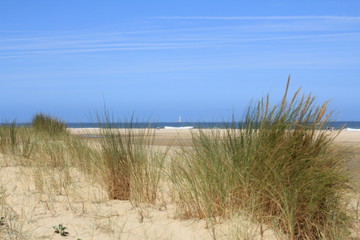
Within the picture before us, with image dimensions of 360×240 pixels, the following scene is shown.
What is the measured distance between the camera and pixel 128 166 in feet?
16.7

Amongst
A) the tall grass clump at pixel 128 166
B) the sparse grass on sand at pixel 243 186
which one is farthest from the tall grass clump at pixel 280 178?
the tall grass clump at pixel 128 166

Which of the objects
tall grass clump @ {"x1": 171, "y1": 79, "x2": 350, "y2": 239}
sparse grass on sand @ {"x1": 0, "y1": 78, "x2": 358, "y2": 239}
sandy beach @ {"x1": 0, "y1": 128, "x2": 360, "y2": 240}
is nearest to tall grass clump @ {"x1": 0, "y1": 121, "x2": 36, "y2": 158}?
sandy beach @ {"x1": 0, "y1": 128, "x2": 360, "y2": 240}

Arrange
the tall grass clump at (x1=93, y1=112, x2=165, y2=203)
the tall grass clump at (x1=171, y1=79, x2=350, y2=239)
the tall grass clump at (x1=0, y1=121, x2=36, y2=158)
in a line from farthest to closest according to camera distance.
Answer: the tall grass clump at (x1=0, y1=121, x2=36, y2=158)
the tall grass clump at (x1=93, y1=112, x2=165, y2=203)
the tall grass clump at (x1=171, y1=79, x2=350, y2=239)

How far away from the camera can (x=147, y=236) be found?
404cm

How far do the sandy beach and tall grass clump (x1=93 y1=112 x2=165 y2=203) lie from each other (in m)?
0.12

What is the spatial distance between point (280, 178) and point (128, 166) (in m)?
1.78

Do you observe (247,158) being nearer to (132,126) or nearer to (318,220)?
(318,220)

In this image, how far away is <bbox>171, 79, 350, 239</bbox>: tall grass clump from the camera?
3895 millimetres

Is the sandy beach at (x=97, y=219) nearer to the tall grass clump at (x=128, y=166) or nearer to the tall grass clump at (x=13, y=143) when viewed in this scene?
the tall grass clump at (x=128, y=166)

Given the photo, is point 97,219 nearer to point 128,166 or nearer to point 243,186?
point 128,166

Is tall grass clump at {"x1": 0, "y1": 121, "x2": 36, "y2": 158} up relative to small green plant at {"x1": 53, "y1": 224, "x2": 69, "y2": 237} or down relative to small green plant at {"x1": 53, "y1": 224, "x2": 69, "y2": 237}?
up

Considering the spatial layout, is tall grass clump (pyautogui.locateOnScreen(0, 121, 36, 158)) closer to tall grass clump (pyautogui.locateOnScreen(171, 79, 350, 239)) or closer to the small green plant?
the small green plant

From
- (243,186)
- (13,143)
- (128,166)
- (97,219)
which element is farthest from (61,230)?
(13,143)

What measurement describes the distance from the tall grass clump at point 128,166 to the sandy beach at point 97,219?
12 centimetres
